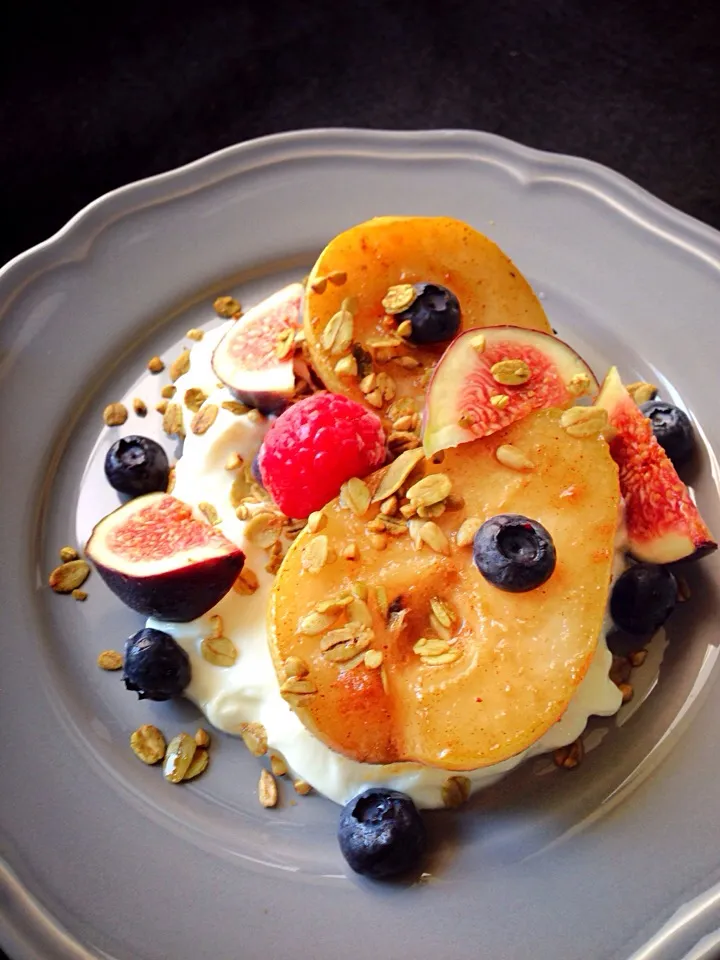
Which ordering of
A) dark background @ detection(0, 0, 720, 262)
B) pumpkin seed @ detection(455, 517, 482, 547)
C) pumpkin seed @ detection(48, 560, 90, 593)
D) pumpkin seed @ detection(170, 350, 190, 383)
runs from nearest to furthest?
pumpkin seed @ detection(455, 517, 482, 547) → pumpkin seed @ detection(48, 560, 90, 593) → pumpkin seed @ detection(170, 350, 190, 383) → dark background @ detection(0, 0, 720, 262)

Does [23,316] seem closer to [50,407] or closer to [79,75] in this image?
[50,407]

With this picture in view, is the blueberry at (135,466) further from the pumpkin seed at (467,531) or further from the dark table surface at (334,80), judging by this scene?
the dark table surface at (334,80)

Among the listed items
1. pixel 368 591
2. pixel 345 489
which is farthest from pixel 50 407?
pixel 368 591

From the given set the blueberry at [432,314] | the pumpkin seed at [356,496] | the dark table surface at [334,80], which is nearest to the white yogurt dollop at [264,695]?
the pumpkin seed at [356,496]

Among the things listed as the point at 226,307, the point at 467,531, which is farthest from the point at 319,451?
the point at 226,307

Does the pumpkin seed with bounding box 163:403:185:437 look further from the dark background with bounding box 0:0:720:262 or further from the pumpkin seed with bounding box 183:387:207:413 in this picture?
the dark background with bounding box 0:0:720:262

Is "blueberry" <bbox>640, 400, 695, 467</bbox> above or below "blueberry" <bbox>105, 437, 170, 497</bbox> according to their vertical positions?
below

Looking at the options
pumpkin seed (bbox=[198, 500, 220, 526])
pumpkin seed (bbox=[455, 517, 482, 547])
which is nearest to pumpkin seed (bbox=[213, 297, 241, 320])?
pumpkin seed (bbox=[198, 500, 220, 526])
